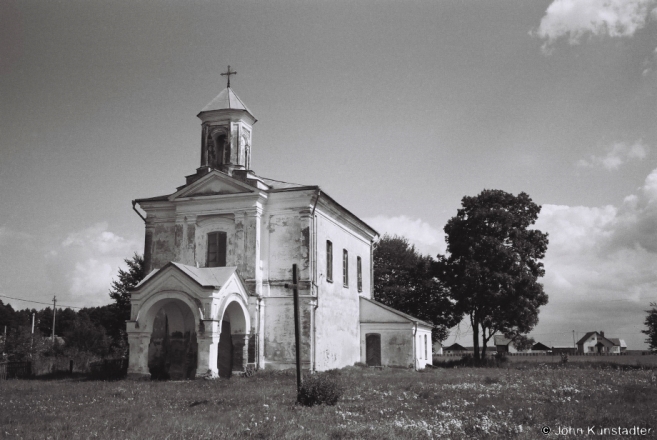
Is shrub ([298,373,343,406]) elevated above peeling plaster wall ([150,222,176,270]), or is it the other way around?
peeling plaster wall ([150,222,176,270])

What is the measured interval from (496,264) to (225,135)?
793 inches

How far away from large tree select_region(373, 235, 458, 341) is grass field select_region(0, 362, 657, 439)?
28.0m

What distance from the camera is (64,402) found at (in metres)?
14.9

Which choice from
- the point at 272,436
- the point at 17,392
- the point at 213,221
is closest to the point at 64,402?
the point at 17,392

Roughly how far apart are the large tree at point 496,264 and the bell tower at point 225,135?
1799cm

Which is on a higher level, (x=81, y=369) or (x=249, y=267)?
(x=249, y=267)

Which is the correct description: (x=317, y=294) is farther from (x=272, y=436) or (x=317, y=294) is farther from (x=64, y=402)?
(x=272, y=436)

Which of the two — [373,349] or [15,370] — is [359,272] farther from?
[15,370]

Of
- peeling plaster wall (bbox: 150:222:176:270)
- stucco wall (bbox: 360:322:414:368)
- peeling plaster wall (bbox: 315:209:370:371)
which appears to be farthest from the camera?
stucco wall (bbox: 360:322:414:368)

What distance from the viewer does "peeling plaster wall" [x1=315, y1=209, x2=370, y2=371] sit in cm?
2625

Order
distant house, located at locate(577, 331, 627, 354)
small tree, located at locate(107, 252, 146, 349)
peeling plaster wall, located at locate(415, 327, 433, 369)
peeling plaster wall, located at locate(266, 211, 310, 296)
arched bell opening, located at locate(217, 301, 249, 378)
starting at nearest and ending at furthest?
arched bell opening, located at locate(217, 301, 249, 378)
peeling plaster wall, located at locate(266, 211, 310, 296)
peeling plaster wall, located at locate(415, 327, 433, 369)
small tree, located at locate(107, 252, 146, 349)
distant house, located at locate(577, 331, 627, 354)

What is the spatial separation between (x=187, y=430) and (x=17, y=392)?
1009 cm

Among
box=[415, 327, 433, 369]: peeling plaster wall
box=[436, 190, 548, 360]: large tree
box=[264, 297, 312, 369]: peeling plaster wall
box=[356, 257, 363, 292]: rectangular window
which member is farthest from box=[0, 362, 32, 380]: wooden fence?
box=[436, 190, 548, 360]: large tree

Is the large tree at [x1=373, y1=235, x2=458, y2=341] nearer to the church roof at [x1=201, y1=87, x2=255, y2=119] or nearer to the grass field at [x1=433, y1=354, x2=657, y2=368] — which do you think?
the grass field at [x1=433, y1=354, x2=657, y2=368]
